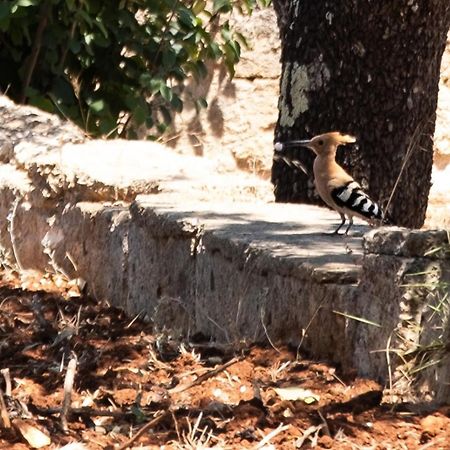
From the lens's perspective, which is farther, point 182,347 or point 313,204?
point 313,204

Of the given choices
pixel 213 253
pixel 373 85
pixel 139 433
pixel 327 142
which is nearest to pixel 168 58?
pixel 373 85

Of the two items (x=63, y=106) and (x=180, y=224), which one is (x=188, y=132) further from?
(x=180, y=224)

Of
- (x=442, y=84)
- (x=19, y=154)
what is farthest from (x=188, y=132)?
(x=19, y=154)

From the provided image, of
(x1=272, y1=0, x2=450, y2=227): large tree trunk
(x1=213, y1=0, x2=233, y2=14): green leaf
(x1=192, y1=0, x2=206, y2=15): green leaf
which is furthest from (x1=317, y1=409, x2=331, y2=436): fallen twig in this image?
(x1=192, y1=0, x2=206, y2=15): green leaf

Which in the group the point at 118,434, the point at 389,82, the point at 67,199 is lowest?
the point at 118,434

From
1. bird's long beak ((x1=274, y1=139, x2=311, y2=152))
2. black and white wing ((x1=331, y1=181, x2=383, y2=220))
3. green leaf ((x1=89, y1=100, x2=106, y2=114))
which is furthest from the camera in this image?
green leaf ((x1=89, y1=100, x2=106, y2=114))

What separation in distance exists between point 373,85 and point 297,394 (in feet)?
8.53

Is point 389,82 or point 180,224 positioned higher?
point 389,82

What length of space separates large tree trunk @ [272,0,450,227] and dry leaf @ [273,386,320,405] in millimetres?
2351

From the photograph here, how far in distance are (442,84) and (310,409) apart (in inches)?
285

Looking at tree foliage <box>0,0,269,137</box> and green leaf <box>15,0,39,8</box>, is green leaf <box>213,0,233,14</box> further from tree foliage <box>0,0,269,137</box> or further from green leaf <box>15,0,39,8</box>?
green leaf <box>15,0,39,8</box>

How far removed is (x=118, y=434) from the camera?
3172 mm

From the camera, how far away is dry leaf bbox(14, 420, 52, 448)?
3018 mm

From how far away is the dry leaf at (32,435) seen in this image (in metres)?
3.02
